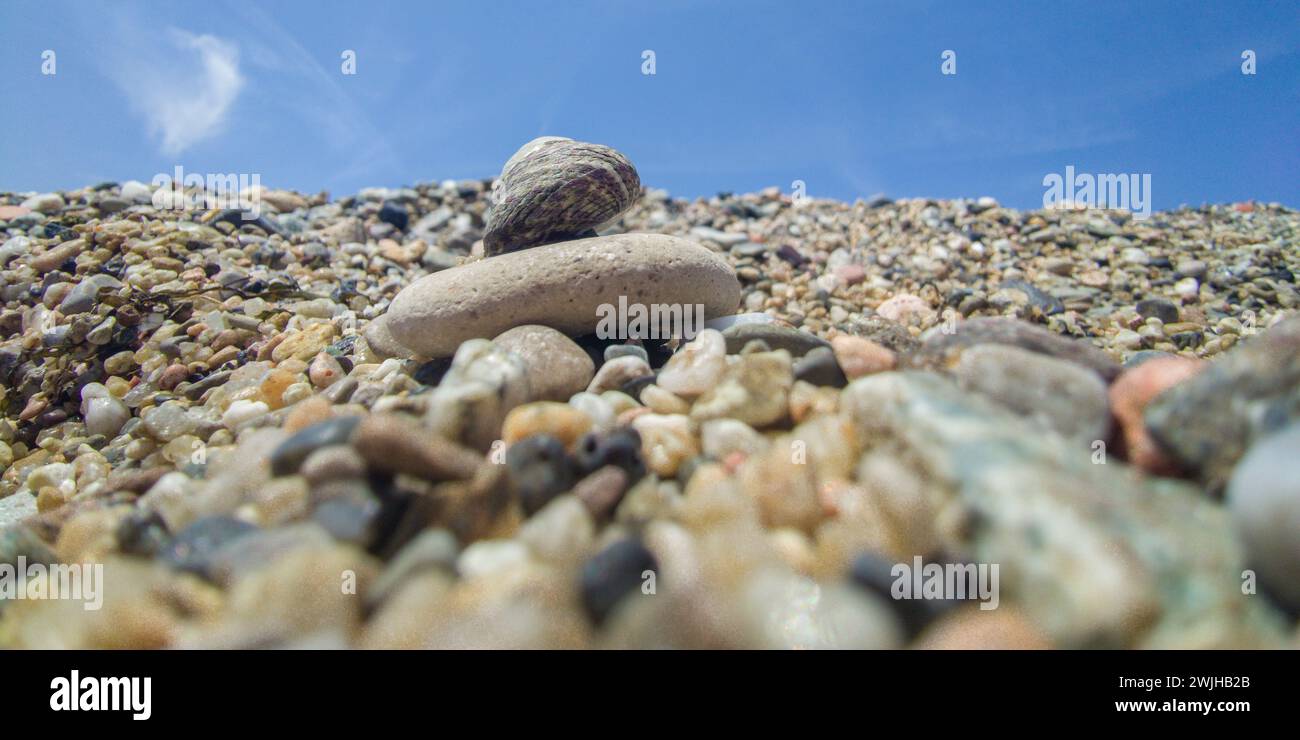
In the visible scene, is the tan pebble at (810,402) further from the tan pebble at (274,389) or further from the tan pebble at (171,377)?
the tan pebble at (171,377)

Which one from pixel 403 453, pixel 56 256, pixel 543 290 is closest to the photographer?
pixel 403 453

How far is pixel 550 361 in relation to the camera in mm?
2951

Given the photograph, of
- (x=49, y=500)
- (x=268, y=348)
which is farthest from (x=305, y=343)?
(x=49, y=500)

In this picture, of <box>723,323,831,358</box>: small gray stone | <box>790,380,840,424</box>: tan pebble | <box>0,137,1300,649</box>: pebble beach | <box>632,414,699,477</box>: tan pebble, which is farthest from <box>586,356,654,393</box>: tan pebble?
<box>790,380,840,424</box>: tan pebble

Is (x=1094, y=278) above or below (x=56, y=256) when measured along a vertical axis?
above

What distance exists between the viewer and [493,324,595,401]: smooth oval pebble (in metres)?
2.85

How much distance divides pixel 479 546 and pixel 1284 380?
1.99 m

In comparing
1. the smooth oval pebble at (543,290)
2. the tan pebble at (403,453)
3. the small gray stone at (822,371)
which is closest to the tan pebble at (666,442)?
the small gray stone at (822,371)

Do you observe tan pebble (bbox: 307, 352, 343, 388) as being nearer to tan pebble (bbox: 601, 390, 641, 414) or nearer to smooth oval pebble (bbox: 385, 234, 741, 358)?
smooth oval pebble (bbox: 385, 234, 741, 358)

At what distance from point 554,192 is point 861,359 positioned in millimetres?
2413

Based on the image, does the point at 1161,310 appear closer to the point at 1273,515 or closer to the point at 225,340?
the point at 1273,515

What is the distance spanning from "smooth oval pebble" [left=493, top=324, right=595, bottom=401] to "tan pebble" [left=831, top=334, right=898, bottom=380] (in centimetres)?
132
